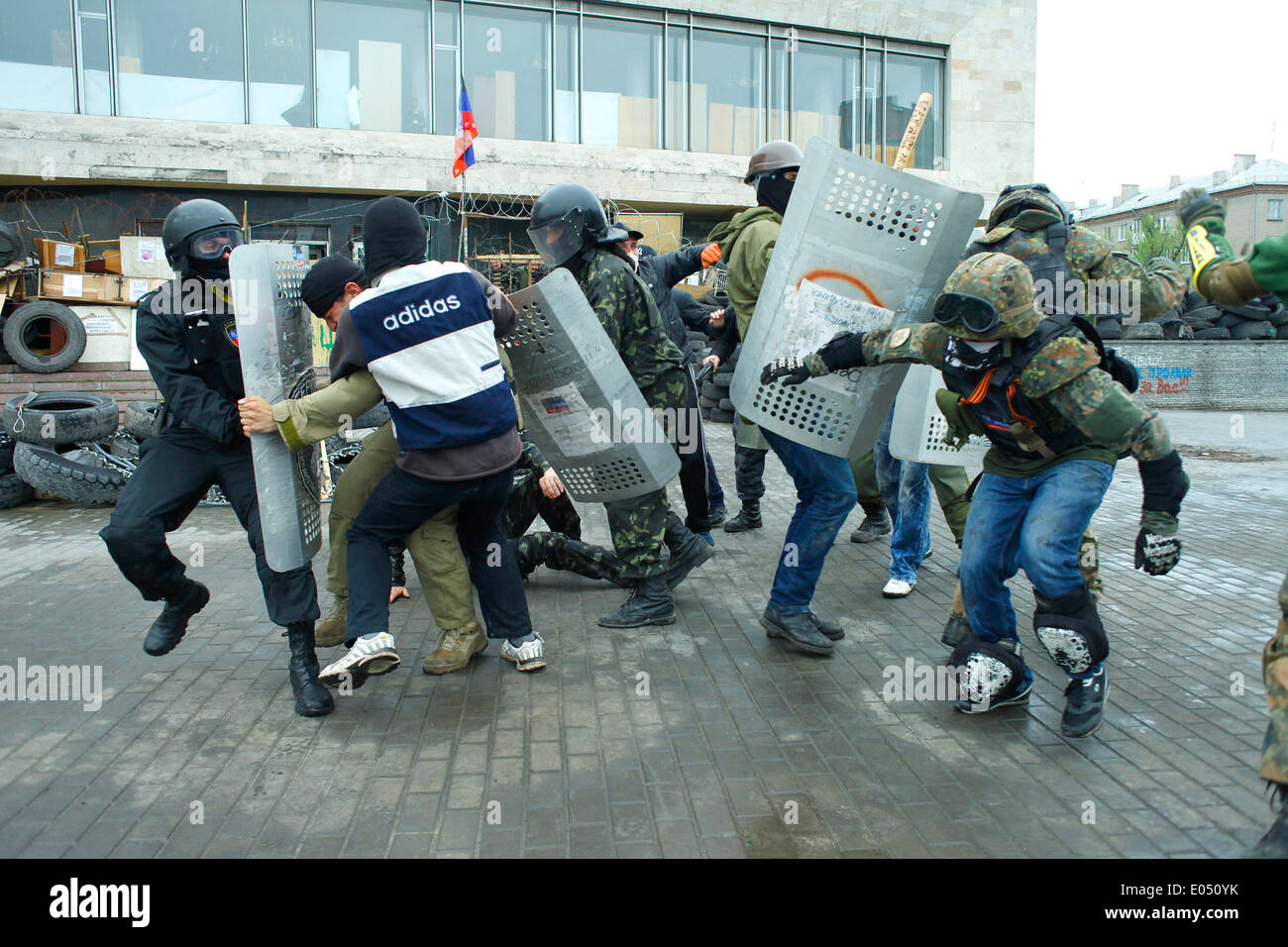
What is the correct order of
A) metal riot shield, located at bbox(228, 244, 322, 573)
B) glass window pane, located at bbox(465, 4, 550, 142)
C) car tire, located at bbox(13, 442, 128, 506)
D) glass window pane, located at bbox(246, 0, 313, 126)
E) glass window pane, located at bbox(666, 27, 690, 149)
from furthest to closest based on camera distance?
glass window pane, located at bbox(666, 27, 690, 149) < glass window pane, located at bbox(465, 4, 550, 142) < glass window pane, located at bbox(246, 0, 313, 126) < car tire, located at bbox(13, 442, 128, 506) < metal riot shield, located at bbox(228, 244, 322, 573)

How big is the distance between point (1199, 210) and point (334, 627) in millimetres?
3937

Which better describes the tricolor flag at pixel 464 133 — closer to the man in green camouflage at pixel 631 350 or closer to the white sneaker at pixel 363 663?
the man in green camouflage at pixel 631 350

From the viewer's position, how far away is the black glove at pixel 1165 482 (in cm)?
316

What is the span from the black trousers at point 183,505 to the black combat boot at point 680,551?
6.28 feet

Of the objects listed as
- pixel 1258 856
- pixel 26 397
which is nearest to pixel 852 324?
pixel 1258 856

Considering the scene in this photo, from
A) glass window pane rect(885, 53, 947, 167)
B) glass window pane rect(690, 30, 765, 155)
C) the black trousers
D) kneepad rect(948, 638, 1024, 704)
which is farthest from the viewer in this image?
glass window pane rect(885, 53, 947, 167)

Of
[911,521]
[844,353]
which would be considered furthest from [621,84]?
[844,353]

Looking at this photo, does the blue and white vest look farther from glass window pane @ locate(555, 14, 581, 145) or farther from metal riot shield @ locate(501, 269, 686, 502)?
glass window pane @ locate(555, 14, 581, 145)

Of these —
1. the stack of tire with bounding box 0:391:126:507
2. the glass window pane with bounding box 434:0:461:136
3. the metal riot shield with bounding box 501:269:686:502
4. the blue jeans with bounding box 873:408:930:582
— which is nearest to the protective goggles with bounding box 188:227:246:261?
the metal riot shield with bounding box 501:269:686:502

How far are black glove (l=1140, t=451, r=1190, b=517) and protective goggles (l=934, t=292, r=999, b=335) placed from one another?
72 cm

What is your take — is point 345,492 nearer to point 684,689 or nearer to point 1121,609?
point 684,689

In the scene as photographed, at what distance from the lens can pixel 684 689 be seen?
13.0 ft

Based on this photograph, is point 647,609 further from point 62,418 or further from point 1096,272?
point 62,418

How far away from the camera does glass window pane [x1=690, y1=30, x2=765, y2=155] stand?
19781mm
